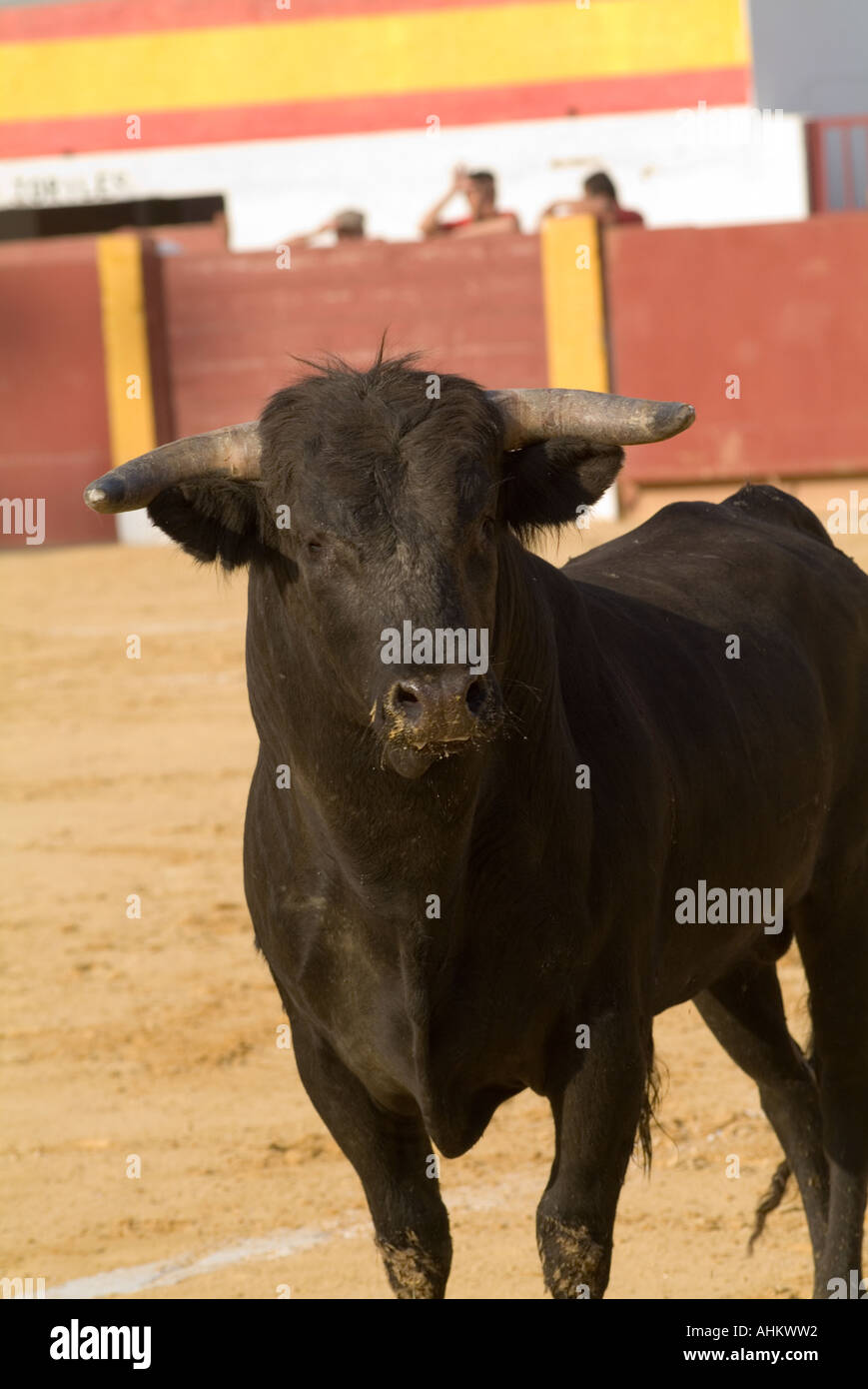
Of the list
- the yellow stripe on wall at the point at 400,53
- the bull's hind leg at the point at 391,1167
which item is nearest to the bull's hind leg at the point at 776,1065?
the bull's hind leg at the point at 391,1167

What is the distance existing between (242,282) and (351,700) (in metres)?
13.3

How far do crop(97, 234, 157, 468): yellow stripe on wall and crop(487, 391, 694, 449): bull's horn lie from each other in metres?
12.9

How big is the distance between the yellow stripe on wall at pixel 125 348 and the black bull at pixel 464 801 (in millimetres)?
12499

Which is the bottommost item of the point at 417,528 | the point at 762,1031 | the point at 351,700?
the point at 762,1031

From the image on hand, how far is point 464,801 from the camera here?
2898 millimetres

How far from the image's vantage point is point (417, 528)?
268cm

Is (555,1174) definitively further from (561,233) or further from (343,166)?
(343,166)

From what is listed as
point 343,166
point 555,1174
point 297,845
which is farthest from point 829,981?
point 343,166

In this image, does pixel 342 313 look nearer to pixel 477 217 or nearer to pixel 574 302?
pixel 477 217

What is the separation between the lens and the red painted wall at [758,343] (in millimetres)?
14594

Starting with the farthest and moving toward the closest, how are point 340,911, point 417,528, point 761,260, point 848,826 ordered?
point 761,260 < point 848,826 < point 340,911 < point 417,528

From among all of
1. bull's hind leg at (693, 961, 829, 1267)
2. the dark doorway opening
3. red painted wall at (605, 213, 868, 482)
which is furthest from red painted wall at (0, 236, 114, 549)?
bull's hind leg at (693, 961, 829, 1267)

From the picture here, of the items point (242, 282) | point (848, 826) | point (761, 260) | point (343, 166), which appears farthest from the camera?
point (343, 166)

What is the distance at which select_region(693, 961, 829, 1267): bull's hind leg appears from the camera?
4.05 metres
